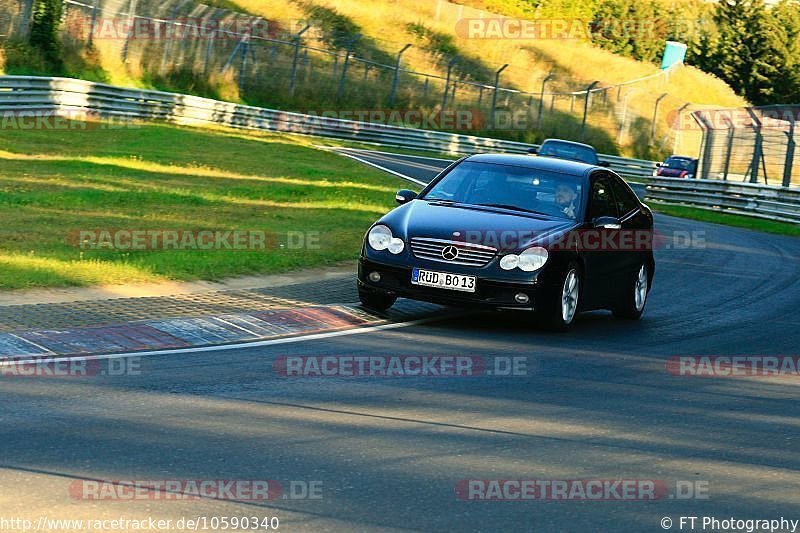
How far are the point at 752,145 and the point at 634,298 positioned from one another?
2502 centimetres

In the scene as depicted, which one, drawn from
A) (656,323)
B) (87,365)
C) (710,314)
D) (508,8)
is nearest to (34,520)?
(87,365)

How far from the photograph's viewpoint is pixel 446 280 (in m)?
11.8

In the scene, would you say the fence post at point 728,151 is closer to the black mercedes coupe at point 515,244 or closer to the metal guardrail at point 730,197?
the metal guardrail at point 730,197

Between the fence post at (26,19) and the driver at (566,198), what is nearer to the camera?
the driver at (566,198)

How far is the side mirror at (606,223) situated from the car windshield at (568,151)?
1933cm

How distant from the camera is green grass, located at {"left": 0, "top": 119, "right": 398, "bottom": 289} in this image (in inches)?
557

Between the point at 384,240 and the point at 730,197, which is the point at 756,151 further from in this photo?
the point at 384,240

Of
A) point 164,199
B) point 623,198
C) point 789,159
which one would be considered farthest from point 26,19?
point 623,198

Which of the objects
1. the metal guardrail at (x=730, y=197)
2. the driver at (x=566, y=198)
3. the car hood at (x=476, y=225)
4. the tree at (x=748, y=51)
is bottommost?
the metal guardrail at (x=730, y=197)

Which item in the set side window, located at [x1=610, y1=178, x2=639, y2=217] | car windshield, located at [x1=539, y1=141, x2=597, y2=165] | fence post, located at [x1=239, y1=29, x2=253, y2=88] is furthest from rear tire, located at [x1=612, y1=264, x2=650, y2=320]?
fence post, located at [x1=239, y1=29, x2=253, y2=88]

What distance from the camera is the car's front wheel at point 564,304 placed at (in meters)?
12.1

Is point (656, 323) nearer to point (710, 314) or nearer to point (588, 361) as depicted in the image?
point (710, 314)

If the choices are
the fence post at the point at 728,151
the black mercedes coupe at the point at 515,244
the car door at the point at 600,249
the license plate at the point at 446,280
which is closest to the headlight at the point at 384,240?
the black mercedes coupe at the point at 515,244

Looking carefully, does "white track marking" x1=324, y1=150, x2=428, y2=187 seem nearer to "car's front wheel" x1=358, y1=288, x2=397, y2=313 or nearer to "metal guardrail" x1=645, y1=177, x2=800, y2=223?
"metal guardrail" x1=645, y1=177, x2=800, y2=223
